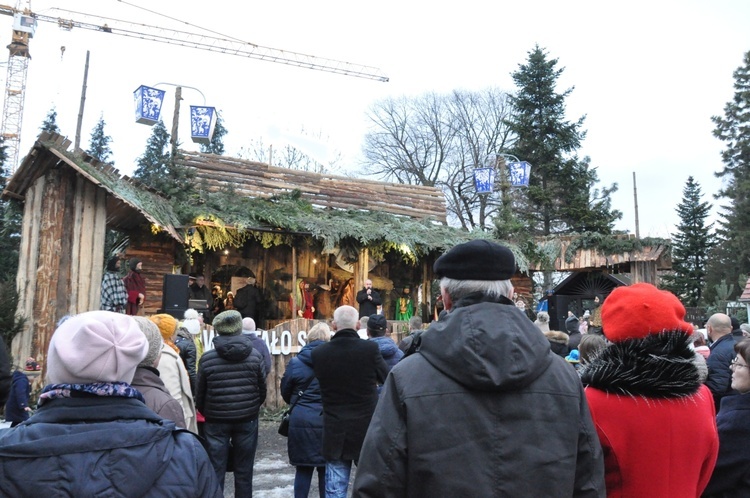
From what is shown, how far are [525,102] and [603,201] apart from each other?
586 centimetres

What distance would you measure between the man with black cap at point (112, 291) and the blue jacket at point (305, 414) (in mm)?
5805

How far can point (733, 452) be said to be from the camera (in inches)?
108

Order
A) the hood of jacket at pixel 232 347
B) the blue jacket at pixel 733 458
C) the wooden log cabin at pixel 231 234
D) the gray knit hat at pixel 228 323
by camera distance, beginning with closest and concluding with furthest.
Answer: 1. the blue jacket at pixel 733 458
2. the hood of jacket at pixel 232 347
3. the gray knit hat at pixel 228 323
4. the wooden log cabin at pixel 231 234

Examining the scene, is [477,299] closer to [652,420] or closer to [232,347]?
[652,420]

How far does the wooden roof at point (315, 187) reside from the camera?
50.8 feet

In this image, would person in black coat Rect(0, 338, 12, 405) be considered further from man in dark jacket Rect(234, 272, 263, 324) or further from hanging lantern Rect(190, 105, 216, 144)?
hanging lantern Rect(190, 105, 216, 144)

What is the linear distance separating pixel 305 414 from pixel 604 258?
543 inches

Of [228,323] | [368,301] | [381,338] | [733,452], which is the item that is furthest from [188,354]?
[368,301]

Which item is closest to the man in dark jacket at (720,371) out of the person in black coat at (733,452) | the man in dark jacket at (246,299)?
the person in black coat at (733,452)

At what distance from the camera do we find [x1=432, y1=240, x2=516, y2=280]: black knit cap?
217 centimetres

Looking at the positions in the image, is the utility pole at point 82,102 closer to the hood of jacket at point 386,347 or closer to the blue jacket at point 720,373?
the hood of jacket at point 386,347

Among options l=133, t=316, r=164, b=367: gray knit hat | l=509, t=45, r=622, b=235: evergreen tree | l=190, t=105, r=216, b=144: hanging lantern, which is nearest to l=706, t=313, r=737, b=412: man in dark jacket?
l=133, t=316, r=164, b=367: gray knit hat

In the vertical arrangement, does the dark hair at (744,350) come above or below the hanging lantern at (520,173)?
below

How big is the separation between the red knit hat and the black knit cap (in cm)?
61
